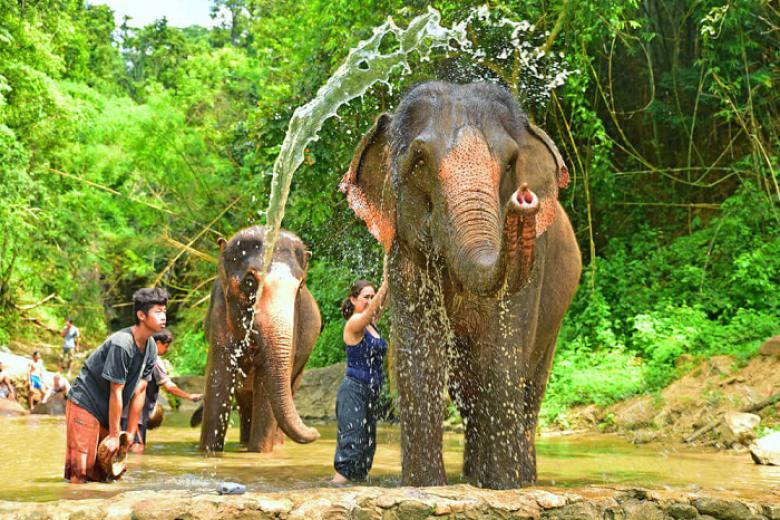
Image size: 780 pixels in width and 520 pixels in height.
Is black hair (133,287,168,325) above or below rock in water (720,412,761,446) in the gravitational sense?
above

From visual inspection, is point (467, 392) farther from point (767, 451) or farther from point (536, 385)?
point (767, 451)

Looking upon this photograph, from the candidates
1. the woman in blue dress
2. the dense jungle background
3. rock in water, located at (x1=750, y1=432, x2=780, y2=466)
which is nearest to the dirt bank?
the dense jungle background

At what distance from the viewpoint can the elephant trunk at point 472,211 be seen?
4.60 meters

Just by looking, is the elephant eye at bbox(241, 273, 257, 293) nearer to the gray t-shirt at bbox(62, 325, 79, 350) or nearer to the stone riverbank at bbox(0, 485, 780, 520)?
the stone riverbank at bbox(0, 485, 780, 520)

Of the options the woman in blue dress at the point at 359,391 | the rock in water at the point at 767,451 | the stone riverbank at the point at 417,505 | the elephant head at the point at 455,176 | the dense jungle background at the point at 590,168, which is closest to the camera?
the stone riverbank at the point at 417,505

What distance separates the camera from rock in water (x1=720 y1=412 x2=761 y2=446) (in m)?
8.27

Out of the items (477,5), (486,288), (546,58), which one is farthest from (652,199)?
(486,288)

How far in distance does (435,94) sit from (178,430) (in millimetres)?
7730

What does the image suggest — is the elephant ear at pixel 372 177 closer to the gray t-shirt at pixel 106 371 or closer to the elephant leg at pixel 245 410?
the gray t-shirt at pixel 106 371

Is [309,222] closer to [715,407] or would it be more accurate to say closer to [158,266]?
[715,407]

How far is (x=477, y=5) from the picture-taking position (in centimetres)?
1268

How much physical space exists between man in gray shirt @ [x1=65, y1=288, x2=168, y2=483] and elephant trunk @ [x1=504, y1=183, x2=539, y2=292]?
2390mm

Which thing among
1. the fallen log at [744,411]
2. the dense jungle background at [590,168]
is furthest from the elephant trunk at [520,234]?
the dense jungle background at [590,168]

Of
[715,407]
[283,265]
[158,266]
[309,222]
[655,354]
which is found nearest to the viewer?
[283,265]
